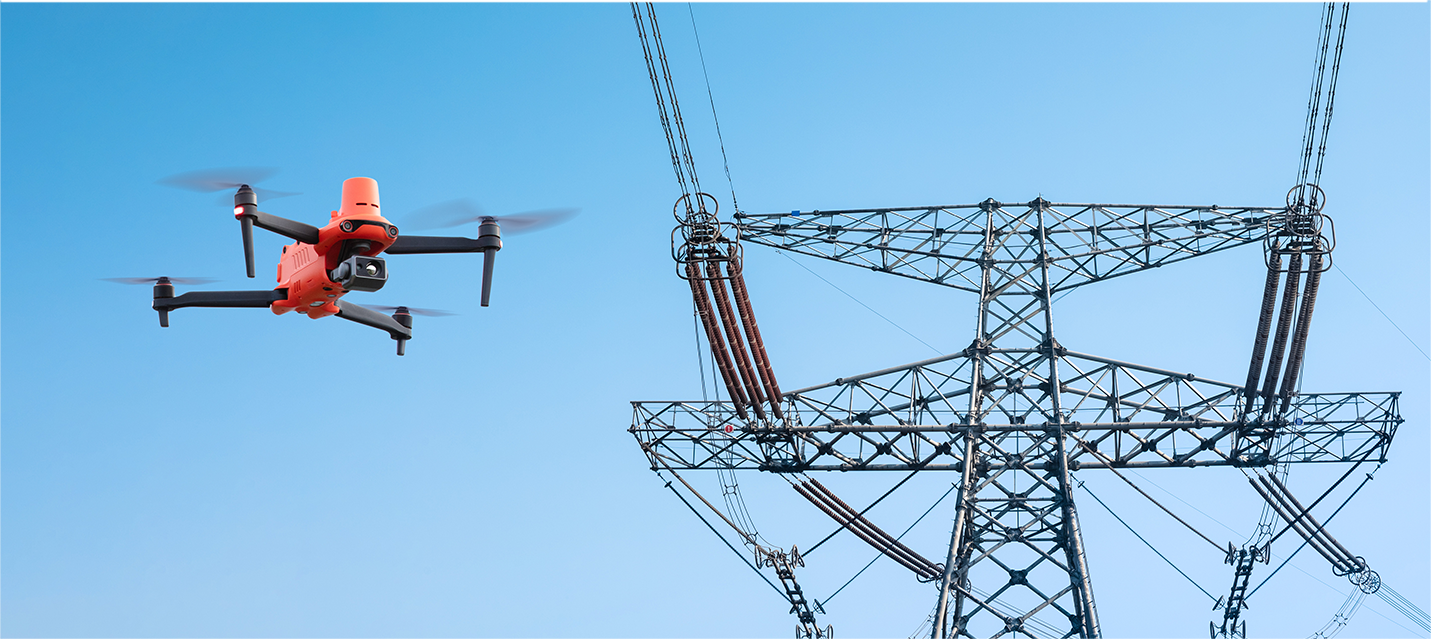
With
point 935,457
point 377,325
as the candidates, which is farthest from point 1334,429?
point 377,325

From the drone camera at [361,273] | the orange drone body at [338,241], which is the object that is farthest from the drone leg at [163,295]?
the drone camera at [361,273]

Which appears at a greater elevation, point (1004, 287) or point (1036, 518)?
point (1004, 287)

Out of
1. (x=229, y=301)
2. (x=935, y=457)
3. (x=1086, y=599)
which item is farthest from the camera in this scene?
(x=935, y=457)

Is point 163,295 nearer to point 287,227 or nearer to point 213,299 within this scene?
point 213,299

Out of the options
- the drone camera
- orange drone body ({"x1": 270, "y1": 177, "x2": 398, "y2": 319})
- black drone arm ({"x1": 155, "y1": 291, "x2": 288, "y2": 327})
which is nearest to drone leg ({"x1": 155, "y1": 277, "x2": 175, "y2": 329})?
black drone arm ({"x1": 155, "y1": 291, "x2": 288, "y2": 327})

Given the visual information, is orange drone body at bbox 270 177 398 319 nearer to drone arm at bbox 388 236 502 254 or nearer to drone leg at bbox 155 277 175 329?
drone arm at bbox 388 236 502 254

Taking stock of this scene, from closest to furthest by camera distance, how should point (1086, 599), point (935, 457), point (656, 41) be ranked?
1. point (656, 41)
2. point (1086, 599)
3. point (935, 457)

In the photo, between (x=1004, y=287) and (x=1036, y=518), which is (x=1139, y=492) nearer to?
(x=1036, y=518)
